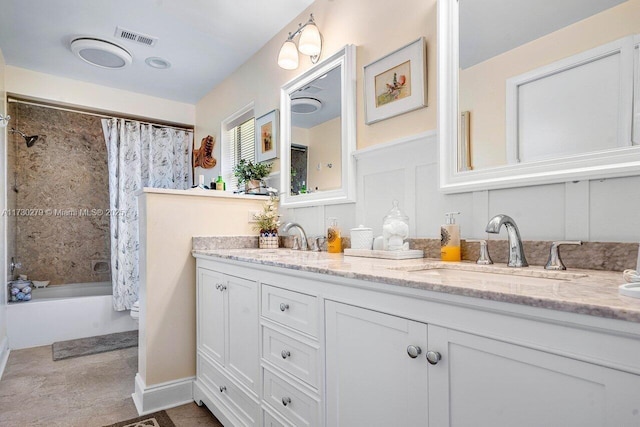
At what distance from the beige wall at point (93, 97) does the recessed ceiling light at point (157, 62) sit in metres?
0.79

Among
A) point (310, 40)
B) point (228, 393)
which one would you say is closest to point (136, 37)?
point (310, 40)

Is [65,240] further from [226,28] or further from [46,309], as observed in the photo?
[226,28]

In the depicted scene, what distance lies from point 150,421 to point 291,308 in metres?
1.23

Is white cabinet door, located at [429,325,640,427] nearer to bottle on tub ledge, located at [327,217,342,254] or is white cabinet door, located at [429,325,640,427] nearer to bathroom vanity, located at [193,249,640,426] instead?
bathroom vanity, located at [193,249,640,426]

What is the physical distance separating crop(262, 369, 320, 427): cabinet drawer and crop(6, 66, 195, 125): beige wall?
11.2ft

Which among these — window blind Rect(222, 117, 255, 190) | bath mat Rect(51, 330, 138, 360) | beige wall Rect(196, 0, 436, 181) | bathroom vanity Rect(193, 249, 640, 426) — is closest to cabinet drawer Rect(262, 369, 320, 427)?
bathroom vanity Rect(193, 249, 640, 426)

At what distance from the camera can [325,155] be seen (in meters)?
2.21

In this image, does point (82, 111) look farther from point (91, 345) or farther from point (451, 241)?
point (451, 241)

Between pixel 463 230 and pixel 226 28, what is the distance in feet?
7.42

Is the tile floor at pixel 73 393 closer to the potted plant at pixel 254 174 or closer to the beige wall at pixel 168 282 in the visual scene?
the beige wall at pixel 168 282

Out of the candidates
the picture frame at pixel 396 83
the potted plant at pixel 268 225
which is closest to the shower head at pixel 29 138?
the potted plant at pixel 268 225

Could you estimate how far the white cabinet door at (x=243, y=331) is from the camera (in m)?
1.59

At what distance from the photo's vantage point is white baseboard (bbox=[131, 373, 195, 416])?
6.70 ft

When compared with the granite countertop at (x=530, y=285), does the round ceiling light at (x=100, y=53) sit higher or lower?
higher
